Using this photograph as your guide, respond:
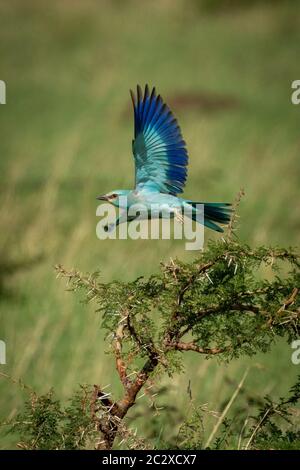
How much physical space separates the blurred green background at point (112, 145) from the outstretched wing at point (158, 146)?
89 centimetres

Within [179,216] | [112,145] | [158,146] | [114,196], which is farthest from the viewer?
[112,145]

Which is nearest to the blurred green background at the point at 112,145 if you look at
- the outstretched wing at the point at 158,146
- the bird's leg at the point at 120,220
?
the bird's leg at the point at 120,220

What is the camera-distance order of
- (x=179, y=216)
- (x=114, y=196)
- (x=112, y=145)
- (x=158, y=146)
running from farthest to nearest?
(x=112, y=145)
(x=158, y=146)
(x=114, y=196)
(x=179, y=216)

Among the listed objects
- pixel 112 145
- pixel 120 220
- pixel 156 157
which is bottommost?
pixel 120 220

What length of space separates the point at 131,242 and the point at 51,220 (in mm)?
798

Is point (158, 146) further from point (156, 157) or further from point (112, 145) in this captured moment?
point (112, 145)

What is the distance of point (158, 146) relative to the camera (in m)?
4.19

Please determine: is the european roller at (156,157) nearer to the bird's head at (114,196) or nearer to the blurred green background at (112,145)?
the bird's head at (114,196)

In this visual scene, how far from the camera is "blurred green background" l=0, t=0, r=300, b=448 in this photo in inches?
231

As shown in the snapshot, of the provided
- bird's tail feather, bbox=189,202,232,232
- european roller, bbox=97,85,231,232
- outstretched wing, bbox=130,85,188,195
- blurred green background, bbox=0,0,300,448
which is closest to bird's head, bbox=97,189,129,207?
european roller, bbox=97,85,231,232

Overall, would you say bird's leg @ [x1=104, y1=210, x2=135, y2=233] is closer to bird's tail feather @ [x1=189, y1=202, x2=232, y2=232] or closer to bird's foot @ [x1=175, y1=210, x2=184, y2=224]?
bird's foot @ [x1=175, y1=210, x2=184, y2=224]

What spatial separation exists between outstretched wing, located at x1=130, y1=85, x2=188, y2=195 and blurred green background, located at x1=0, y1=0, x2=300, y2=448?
34.9 inches

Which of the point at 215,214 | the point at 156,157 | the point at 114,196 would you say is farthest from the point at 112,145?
the point at 215,214

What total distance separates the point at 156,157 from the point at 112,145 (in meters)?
7.59
